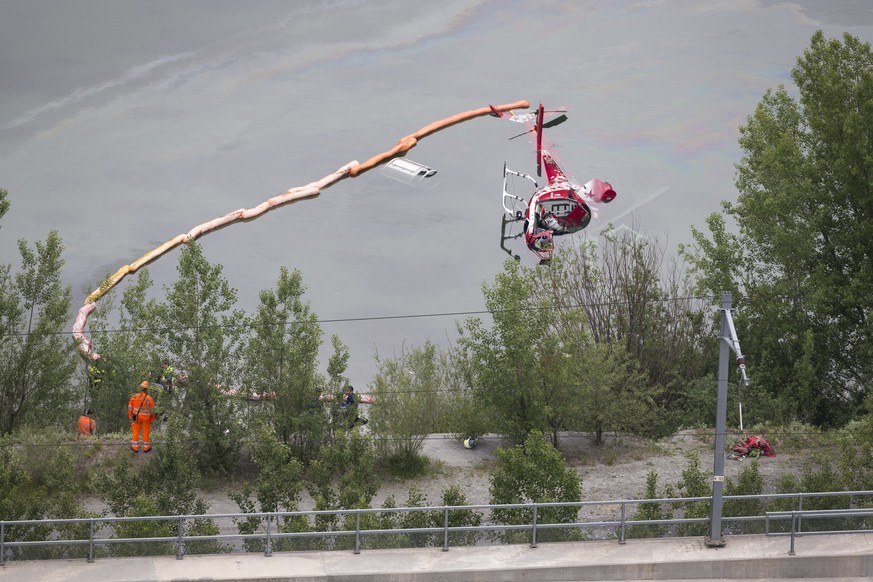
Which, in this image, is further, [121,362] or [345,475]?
[121,362]

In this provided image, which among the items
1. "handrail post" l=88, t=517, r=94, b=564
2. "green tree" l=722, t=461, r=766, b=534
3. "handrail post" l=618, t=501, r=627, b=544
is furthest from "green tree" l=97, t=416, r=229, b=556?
"green tree" l=722, t=461, r=766, b=534

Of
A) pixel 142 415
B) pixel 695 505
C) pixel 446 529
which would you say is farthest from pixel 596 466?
pixel 142 415

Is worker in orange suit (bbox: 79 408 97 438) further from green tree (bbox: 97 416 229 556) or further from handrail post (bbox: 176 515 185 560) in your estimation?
handrail post (bbox: 176 515 185 560)

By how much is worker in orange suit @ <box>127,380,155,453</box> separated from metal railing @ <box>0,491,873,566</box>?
262 inches

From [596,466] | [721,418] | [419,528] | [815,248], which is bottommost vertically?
[419,528]

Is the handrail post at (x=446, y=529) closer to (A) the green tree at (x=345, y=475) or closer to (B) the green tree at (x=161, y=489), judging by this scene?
(A) the green tree at (x=345, y=475)

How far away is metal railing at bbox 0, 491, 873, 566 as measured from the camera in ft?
101

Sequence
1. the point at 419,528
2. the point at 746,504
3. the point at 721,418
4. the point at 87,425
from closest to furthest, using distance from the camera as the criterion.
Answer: the point at 721,418, the point at 419,528, the point at 746,504, the point at 87,425

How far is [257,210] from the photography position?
151ft

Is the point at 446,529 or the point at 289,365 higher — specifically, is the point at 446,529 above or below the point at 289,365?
below

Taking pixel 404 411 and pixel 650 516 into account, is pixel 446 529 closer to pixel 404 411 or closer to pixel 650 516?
pixel 650 516

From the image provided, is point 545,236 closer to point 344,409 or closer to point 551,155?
point 551,155

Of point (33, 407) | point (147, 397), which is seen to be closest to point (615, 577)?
point (147, 397)

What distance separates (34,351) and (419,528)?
13.8 m
